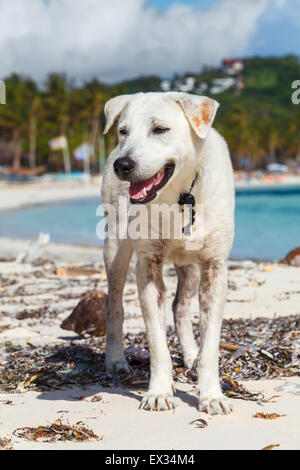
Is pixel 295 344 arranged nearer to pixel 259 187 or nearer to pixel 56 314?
pixel 56 314

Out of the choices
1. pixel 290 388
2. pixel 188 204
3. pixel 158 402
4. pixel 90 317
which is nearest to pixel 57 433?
pixel 158 402

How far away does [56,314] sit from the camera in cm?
778

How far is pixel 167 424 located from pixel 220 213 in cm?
150

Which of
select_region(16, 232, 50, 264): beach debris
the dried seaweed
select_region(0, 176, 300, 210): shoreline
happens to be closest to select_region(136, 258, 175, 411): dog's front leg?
the dried seaweed

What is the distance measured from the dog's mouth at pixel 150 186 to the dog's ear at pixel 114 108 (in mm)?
679

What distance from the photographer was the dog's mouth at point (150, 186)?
4098 millimetres

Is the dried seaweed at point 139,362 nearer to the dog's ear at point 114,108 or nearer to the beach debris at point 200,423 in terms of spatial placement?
the beach debris at point 200,423

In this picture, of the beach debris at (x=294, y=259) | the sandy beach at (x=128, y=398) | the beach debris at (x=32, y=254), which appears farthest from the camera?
the beach debris at (x=32, y=254)

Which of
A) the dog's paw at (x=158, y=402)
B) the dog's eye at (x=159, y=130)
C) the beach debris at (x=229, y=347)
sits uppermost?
the dog's eye at (x=159, y=130)

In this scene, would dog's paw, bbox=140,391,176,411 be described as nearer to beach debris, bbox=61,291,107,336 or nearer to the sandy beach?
the sandy beach

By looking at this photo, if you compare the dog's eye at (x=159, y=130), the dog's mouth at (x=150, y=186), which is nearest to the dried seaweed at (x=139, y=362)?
the dog's mouth at (x=150, y=186)

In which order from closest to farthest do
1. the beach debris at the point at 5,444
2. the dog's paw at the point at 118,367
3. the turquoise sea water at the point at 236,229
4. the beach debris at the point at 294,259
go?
the beach debris at the point at 5,444
the dog's paw at the point at 118,367
the beach debris at the point at 294,259
the turquoise sea water at the point at 236,229

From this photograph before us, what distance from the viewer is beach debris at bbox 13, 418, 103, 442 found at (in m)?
3.69
